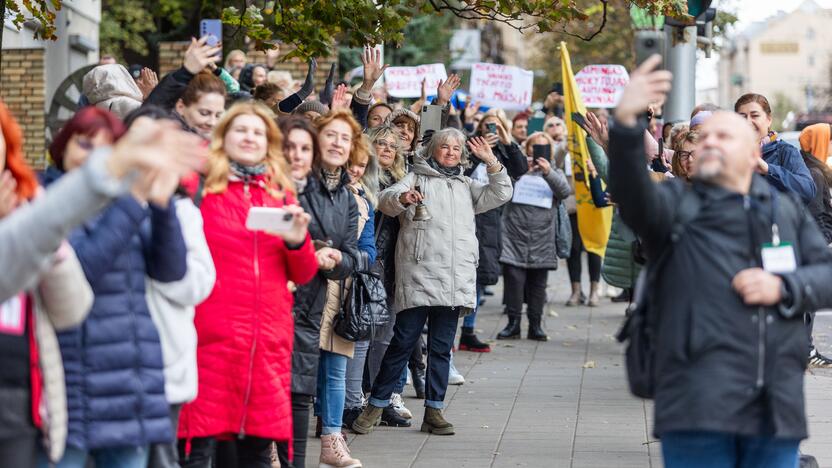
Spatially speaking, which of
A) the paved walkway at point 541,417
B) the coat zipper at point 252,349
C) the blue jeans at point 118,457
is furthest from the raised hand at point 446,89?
the blue jeans at point 118,457

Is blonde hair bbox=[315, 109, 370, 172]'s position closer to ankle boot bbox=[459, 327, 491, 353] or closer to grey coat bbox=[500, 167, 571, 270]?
ankle boot bbox=[459, 327, 491, 353]

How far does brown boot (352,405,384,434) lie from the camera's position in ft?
29.6

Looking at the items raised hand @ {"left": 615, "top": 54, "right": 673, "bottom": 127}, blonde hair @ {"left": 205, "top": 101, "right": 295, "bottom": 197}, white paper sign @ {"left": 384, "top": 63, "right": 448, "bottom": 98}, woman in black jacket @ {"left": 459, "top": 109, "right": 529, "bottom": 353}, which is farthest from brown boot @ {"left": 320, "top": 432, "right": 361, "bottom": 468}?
white paper sign @ {"left": 384, "top": 63, "right": 448, "bottom": 98}

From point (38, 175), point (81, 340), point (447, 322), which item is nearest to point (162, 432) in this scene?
point (81, 340)

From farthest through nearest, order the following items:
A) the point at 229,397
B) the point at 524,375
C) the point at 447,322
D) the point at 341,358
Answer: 1. the point at 524,375
2. the point at 447,322
3. the point at 341,358
4. the point at 229,397

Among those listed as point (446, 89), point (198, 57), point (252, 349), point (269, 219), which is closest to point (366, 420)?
point (446, 89)

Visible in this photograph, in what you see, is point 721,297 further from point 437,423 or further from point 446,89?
point 446,89

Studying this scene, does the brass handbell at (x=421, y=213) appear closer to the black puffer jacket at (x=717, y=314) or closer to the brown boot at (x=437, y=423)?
the brown boot at (x=437, y=423)

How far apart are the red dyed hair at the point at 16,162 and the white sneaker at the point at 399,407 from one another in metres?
5.21

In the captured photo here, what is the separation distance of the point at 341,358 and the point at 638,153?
3.37 metres

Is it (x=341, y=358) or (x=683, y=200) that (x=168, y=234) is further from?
(x=341, y=358)

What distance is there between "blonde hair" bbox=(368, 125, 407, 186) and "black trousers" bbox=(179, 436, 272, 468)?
129 inches

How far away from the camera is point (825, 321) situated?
16.0m

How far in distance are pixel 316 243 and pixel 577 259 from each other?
34.1 feet
